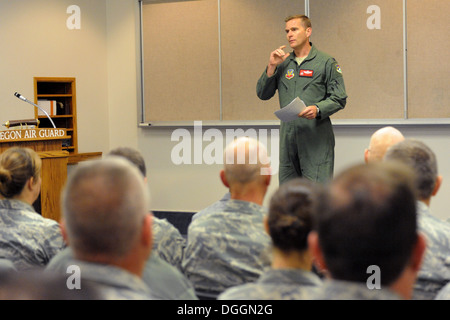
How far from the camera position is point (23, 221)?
2273mm

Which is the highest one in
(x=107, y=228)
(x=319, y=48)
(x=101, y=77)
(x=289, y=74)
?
(x=319, y=48)

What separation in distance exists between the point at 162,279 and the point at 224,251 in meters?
0.40

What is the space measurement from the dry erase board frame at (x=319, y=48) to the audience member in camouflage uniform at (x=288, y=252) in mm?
4333

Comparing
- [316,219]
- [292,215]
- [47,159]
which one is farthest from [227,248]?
[47,159]

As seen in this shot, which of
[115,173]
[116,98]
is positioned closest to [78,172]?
[115,173]

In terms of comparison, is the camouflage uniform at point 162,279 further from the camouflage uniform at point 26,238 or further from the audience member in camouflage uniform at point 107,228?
the camouflage uniform at point 26,238

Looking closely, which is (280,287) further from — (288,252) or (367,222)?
(367,222)

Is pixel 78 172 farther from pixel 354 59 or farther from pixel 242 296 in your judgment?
pixel 354 59

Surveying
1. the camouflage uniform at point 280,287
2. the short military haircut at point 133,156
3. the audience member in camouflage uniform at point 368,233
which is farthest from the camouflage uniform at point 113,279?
the short military haircut at point 133,156

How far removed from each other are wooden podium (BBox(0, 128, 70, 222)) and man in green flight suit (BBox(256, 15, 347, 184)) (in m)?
2.03

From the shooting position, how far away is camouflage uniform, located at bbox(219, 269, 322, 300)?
129 cm

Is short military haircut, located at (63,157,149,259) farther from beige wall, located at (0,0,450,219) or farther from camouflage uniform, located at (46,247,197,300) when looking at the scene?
beige wall, located at (0,0,450,219)

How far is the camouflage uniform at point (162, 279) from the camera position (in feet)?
5.09

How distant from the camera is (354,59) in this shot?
572 cm
